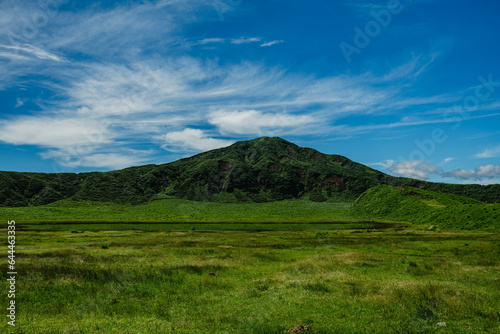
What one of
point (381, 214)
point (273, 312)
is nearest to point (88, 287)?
point (273, 312)

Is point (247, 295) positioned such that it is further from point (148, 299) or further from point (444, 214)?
point (444, 214)

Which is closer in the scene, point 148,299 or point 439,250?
point 148,299

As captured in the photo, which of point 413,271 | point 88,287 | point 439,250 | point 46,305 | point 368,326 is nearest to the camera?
point 368,326

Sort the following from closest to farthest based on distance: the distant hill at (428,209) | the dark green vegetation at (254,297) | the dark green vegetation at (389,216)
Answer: the dark green vegetation at (254,297), the distant hill at (428,209), the dark green vegetation at (389,216)

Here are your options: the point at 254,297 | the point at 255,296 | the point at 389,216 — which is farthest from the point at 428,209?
the point at 254,297

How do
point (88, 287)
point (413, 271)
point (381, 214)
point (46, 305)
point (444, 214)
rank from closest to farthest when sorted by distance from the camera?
point (46, 305)
point (88, 287)
point (413, 271)
point (444, 214)
point (381, 214)

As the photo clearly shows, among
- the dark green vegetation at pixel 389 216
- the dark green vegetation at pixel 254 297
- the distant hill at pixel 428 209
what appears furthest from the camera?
the dark green vegetation at pixel 389 216

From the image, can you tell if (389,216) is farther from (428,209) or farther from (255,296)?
(255,296)

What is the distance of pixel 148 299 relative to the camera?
21.3 m

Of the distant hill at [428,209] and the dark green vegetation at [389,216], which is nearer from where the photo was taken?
the distant hill at [428,209]

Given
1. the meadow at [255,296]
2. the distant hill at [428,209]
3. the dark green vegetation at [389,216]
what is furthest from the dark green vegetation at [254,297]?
the dark green vegetation at [389,216]

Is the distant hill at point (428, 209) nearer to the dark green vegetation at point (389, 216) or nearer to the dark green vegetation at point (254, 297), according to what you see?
the dark green vegetation at point (389, 216)

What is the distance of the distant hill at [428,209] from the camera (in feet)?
294

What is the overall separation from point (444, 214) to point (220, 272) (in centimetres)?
10701
